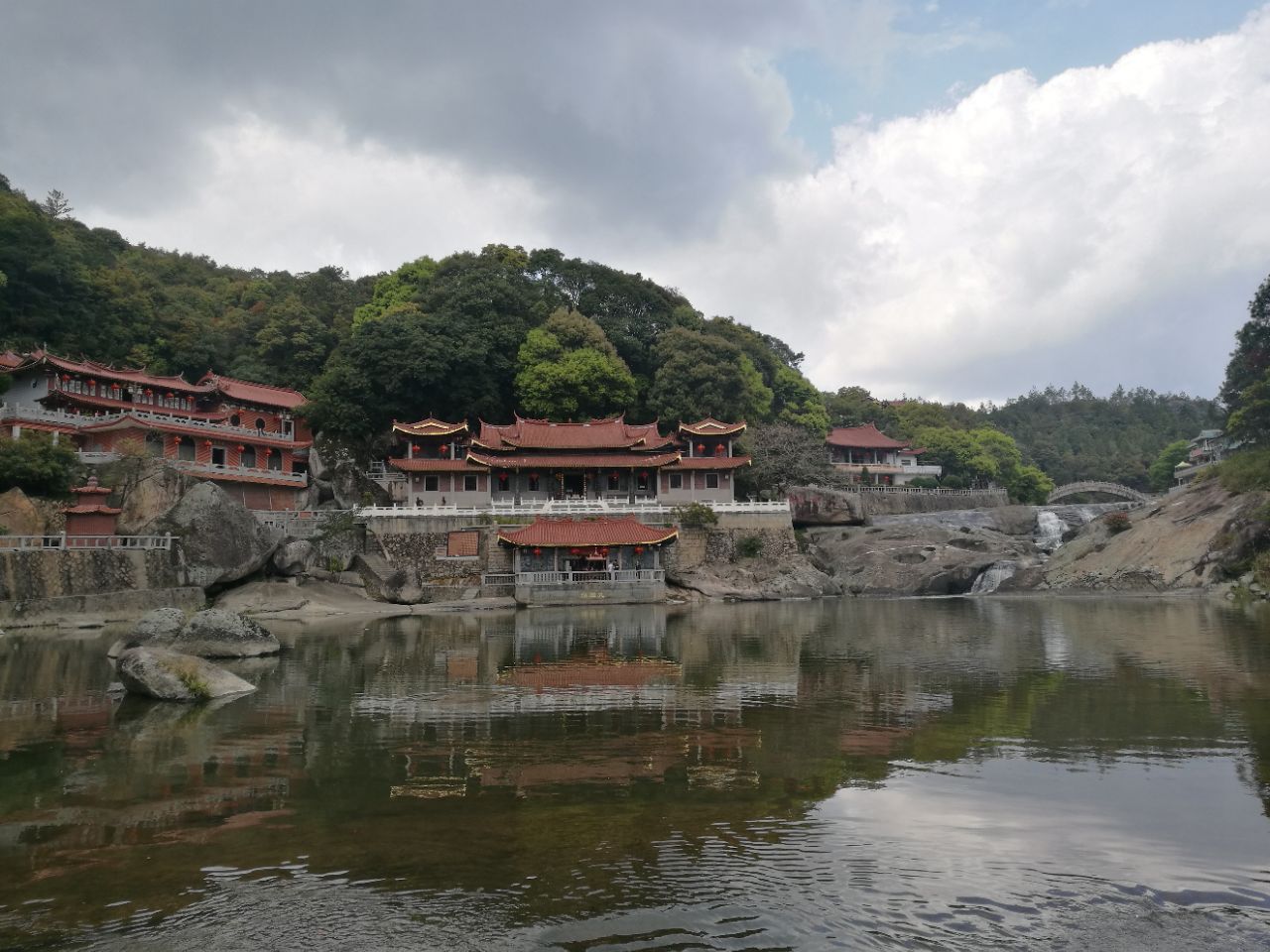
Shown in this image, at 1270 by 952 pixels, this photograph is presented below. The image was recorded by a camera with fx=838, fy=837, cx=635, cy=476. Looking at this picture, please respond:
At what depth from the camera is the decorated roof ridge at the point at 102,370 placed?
40.1 meters

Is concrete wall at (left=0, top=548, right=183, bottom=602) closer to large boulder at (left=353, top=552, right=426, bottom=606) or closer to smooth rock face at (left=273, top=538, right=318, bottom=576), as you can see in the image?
smooth rock face at (left=273, top=538, right=318, bottom=576)

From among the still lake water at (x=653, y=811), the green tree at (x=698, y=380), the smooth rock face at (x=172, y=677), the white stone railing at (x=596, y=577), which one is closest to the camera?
the still lake water at (x=653, y=811)

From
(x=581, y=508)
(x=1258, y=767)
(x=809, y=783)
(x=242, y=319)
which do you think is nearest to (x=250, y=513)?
(x=581, y=508)

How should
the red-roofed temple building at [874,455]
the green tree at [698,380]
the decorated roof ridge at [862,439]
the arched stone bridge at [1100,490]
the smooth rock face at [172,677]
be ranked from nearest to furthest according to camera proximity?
the smooth rock face at [172,677] → the green tree at [698,380] → the arched stone bridge at [1100,490] → the red-roofed temple building at [874,455] → the decorated roof ridge at [862,439]

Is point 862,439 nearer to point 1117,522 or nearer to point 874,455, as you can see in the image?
point 874,455

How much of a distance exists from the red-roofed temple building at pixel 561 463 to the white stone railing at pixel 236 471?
498 cm

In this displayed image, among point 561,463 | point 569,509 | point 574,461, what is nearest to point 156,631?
point 569,509

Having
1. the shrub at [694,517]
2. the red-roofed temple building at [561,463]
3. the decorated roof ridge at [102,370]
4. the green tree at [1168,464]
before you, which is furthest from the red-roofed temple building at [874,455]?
the decorated roof ridge at [102,370]

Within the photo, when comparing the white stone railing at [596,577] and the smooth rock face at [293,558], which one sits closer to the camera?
the smooth rock face at [293,558]

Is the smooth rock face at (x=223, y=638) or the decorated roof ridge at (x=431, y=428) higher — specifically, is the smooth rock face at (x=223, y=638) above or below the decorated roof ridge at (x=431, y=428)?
below

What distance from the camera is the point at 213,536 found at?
33.7m

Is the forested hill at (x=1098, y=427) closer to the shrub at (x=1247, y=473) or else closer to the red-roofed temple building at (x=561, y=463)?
the shrub at (x=1247, y=473)

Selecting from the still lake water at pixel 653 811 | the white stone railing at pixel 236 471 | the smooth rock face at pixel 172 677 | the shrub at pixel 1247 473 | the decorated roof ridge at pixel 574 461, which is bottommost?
the still lake water at pixel 653 811

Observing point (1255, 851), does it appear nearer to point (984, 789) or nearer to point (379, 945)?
point (984, 789)
